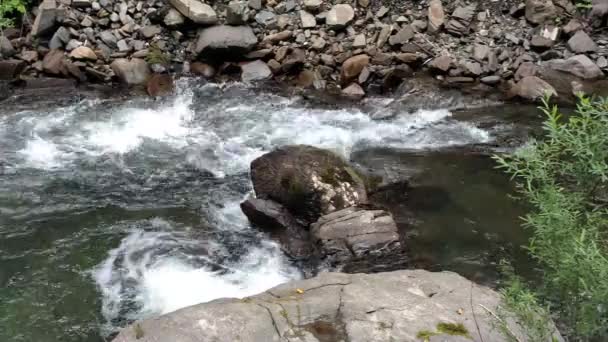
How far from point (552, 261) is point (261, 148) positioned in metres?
5.57

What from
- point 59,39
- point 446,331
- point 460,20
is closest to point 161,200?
point 446,331

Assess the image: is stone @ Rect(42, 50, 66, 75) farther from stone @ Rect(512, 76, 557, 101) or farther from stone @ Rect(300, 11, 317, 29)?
stone @ Rect(512, 76, 557, 101)

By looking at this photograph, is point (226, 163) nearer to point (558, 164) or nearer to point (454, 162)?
point (454, 162)

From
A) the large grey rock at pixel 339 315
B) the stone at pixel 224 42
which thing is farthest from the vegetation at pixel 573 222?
the stone at pixel 224 42

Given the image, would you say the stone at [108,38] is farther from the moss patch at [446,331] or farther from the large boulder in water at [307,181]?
the moss patch at [446,331]

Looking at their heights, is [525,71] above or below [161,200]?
below

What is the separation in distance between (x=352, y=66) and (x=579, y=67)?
3857 millimetres

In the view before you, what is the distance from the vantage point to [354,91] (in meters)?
10.1

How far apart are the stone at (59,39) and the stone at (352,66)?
477cm

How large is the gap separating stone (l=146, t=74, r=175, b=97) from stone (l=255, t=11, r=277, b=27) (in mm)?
1989

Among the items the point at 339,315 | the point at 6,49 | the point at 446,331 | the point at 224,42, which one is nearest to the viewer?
the point at 446,331

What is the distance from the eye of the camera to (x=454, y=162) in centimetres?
832

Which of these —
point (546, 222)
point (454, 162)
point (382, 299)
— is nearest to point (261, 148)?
point (454, 162)

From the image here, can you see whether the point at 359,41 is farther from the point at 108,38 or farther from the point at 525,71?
the point at 108,38
